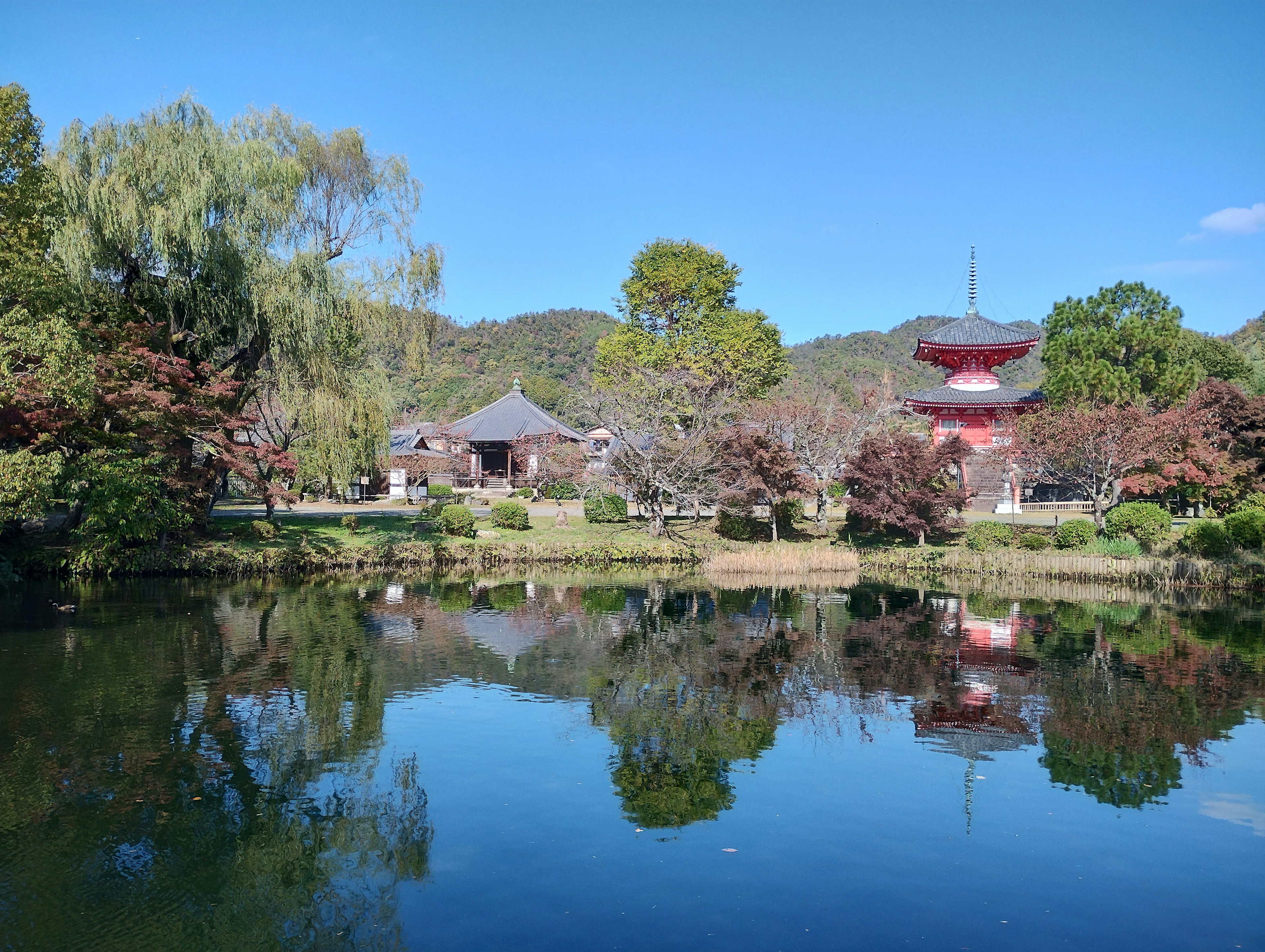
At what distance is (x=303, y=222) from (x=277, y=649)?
12015 mm

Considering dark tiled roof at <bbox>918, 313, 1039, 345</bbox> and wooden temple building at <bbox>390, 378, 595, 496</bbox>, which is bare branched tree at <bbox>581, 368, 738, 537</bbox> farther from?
dark tiled roof at <bbox>918, 313, 1039, 345</bbox>

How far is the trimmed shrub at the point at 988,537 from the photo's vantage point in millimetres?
23391

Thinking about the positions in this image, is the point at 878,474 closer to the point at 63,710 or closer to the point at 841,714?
the point at 841,714

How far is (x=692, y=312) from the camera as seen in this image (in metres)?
31.1

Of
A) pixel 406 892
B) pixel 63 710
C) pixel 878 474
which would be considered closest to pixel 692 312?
pixel 878 474

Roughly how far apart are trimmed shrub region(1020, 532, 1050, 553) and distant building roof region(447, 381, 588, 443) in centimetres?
1918

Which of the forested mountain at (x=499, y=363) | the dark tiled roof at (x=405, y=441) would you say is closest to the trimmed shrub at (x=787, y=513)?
the dark tiled roof at (x=405, y=441)

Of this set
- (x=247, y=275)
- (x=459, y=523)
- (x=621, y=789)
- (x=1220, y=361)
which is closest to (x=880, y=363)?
(x=1220, y=361)

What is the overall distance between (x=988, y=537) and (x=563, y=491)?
15.1 m

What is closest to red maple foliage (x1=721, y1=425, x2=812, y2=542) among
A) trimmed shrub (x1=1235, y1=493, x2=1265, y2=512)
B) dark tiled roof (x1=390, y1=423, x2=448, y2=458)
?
trimmed shrub (x1=1235, y1=493, x2=1265, y2=512)

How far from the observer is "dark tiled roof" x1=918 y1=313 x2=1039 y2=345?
33.3m

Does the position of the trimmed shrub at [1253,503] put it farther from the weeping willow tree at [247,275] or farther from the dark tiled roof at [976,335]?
the weeping willow tree at [247,275]

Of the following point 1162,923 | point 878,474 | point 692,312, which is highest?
point 692,312

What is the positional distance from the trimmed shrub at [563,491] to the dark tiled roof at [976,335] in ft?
44.2
